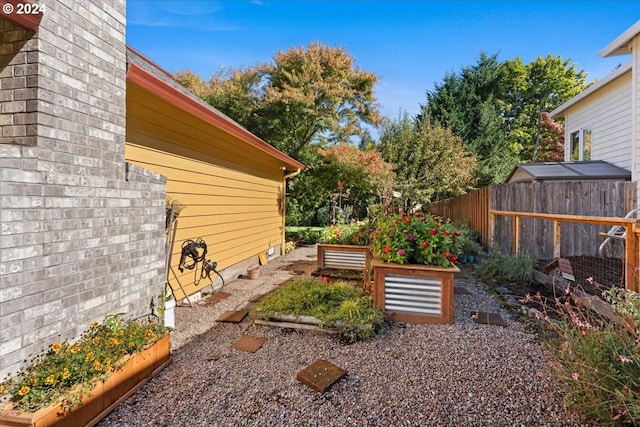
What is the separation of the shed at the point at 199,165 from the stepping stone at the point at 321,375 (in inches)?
98.5

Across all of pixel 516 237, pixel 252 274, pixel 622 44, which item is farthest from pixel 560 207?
pixel 252 274

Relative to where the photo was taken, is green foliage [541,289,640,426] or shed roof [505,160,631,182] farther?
shed roof [505,160,631,182]

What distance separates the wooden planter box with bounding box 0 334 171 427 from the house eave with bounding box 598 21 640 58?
357 inches

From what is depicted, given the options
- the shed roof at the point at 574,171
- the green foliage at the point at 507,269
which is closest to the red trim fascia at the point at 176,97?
the green foliage at the point at 507,269

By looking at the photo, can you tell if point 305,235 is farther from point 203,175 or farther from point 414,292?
point 414,292

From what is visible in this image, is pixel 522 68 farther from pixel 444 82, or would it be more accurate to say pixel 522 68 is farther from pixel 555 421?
pixel 555 421

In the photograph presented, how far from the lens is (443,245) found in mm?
3758

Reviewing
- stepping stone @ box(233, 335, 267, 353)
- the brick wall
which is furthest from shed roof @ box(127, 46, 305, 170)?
stepping stone @ box(233, 335, 267, 353)

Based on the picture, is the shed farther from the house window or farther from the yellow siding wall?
the house window

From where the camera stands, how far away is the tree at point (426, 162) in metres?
13.7

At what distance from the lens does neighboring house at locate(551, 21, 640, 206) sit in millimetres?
6512

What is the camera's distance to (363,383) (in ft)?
8.00

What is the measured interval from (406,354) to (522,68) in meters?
24.9

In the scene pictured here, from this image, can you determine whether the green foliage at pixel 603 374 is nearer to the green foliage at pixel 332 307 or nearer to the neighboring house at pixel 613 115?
the green foliage at pixel 332 307
